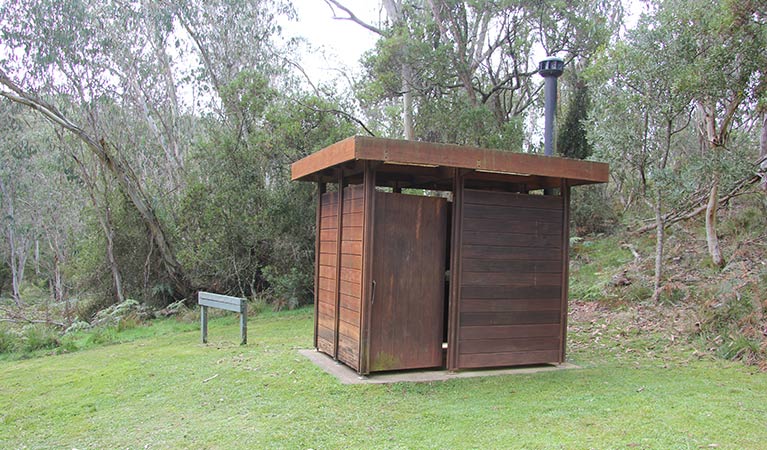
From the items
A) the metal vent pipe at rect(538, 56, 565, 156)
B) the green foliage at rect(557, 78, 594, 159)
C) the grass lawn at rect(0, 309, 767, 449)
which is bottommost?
the grass lawn at rect(0, 309, 767, 449)

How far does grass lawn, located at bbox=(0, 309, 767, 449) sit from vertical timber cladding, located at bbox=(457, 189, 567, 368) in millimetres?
372

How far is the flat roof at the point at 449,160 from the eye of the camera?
5156mm

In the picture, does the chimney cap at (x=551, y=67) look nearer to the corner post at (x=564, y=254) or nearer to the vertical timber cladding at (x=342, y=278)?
the corner post at (x=564, y=254)

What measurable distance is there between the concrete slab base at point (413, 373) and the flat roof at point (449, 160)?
6.57ft

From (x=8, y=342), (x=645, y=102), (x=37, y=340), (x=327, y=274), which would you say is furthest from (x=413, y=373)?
(x=8, y=342)

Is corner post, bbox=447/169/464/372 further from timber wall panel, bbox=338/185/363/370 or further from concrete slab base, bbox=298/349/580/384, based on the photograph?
timber wall panel, bbox=338/185/363/370

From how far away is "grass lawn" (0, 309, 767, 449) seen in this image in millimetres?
4121

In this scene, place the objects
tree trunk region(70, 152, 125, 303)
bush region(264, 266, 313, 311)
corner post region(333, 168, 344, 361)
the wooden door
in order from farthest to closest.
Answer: tree trunk region(70, 152, 125, 303) < bush region(264, 266, 313, 311) < corner post region(333, 168, 344, 361) < the wooden door

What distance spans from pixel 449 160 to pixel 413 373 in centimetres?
213

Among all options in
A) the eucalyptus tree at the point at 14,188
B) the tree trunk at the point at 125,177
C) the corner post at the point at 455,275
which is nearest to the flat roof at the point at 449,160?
the corner post at the point at 455,275

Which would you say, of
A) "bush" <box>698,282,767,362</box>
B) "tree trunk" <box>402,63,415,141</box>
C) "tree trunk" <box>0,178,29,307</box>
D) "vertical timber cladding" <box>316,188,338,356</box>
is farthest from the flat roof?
"tree trunk" <box>0,178,29,307</box>

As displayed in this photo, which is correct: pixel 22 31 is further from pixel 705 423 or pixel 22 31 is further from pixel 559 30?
pixel 705 423

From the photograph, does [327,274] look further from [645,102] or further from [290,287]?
[290,287]

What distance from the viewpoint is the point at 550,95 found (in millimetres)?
7137
